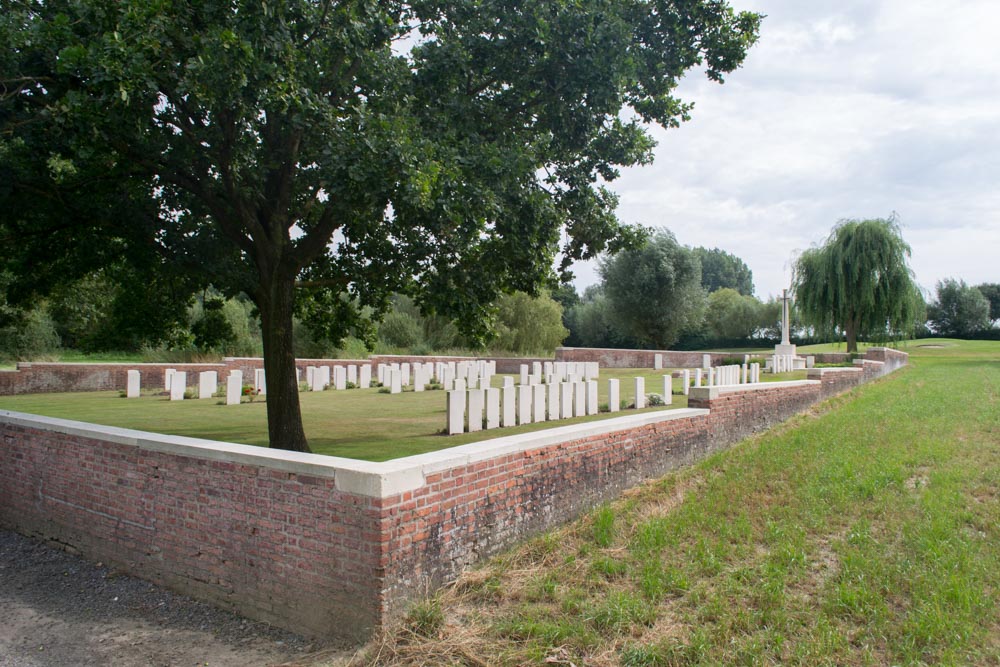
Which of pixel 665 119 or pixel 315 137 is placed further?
pixel 665 119

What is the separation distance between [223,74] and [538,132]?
14.7ft

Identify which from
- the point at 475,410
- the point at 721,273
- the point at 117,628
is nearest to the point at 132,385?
the point at 475,410

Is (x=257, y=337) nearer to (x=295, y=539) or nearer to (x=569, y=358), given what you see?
(x=569, y=358)

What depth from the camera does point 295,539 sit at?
4195 mm

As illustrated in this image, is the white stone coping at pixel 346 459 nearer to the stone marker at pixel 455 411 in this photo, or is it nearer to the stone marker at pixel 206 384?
the stone marker at pixel 455 411

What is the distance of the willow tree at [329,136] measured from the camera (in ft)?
20.4

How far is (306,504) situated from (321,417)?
918cm

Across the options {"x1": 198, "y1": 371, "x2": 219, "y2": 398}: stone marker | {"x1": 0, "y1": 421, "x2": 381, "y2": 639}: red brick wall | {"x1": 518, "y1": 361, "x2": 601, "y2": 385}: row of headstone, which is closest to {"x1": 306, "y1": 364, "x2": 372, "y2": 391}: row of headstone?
{"x1": 198, "y1": 371, "x2": 219, "y2": 398}: stone marker

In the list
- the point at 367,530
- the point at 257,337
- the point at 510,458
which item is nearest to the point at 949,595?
the point at 510,458

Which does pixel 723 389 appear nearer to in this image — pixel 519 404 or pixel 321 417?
pixel 519 404

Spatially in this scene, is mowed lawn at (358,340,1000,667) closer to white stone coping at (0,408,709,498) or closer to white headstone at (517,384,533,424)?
white stone coping at (0,408,709,498)

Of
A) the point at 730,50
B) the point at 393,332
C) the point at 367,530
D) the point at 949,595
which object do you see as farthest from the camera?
the point at 393,332

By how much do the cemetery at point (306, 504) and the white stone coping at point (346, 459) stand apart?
12mm

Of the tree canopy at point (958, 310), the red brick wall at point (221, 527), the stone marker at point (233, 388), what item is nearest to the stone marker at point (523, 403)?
the red brick wall at point (221, 527)
